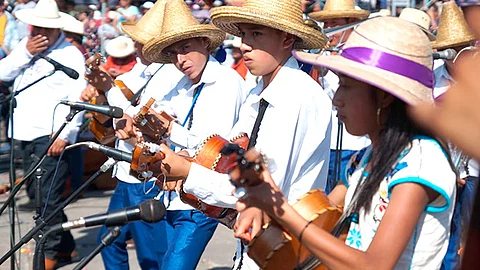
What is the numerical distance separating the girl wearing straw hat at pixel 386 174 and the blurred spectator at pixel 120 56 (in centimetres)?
578

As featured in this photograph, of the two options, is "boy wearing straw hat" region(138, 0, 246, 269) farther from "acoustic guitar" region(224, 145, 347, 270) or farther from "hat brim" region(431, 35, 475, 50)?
"acoustic guitar" region(224, 145, 347, 270)

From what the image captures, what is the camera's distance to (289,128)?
10.4 feet

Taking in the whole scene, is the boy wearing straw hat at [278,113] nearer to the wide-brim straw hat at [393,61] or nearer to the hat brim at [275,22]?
the hat brim at [275,22]

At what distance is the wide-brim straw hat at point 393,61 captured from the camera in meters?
2.32

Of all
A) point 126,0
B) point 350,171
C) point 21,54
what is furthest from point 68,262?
point 126,0

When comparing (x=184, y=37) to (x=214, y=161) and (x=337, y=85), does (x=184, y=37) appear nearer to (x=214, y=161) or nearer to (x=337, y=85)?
(x=214, y=161)

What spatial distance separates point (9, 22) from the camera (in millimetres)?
10672

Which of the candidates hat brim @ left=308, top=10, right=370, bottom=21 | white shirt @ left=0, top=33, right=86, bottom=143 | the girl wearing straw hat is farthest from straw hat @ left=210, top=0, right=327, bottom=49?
hat brim @ left=308, top=10, right=370, bottom=21

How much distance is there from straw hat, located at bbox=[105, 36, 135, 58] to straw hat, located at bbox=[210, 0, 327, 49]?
14.9ft

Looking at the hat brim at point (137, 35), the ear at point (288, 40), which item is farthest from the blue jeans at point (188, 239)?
the hat brim at point (137, 35)

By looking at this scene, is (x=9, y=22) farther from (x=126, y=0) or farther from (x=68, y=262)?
(x=68, y=262)

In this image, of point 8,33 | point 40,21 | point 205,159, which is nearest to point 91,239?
point 40,21

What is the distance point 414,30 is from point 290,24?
3.65 feet

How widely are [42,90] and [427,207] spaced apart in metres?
4.77
